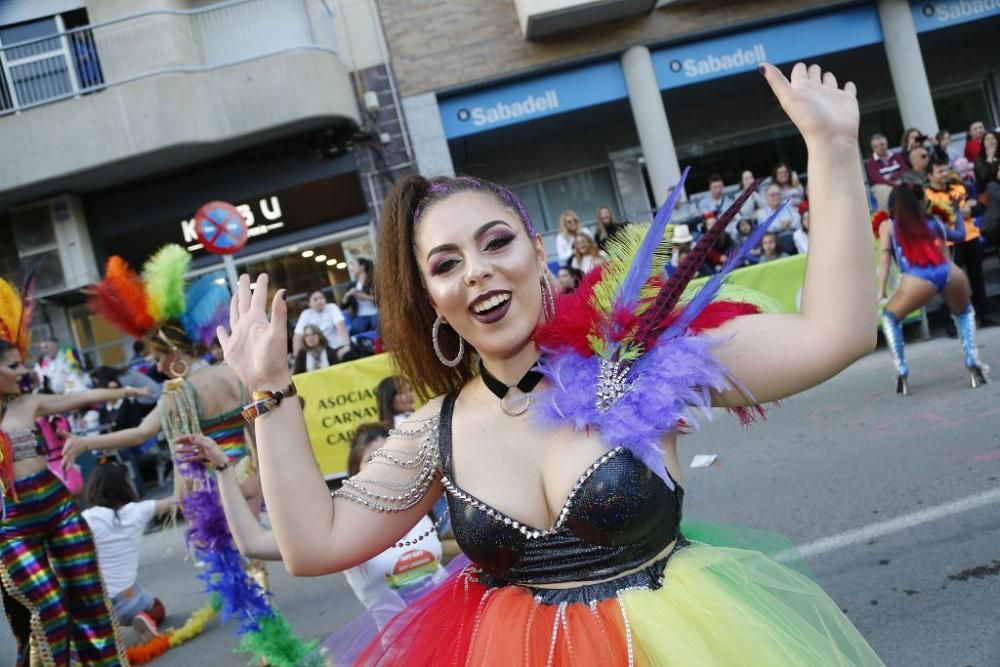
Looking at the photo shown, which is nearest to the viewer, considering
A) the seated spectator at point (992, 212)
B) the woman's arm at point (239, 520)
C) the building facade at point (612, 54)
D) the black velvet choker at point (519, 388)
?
the black velvet choker at point (519, 388)

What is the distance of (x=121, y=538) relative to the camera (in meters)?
5.45

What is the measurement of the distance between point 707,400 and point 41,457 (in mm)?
3967

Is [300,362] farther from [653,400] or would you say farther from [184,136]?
[653,400]

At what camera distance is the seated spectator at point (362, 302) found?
10.3 metres

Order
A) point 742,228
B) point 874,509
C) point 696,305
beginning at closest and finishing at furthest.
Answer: point 696,305 < point 874,509 < point 742,228

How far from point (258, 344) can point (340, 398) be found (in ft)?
22.9

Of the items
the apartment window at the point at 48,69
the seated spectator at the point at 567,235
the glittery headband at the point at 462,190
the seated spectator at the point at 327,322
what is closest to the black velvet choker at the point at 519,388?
the glittery headband at the point at 462,190

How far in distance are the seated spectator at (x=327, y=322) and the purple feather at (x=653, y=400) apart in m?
8.15

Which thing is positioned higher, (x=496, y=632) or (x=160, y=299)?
(x=160, y=299)

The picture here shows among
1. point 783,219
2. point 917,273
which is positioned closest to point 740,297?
point 917,273

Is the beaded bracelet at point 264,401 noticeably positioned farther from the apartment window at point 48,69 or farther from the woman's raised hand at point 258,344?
the apartment window at point 48,69

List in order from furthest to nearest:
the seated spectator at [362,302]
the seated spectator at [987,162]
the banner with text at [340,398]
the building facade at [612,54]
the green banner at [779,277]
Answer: the building facade at [612,54], the seated spectator at [362,302], the seated spectator at [987,162], the green banner at [779,277], the banner with text at [340,398]

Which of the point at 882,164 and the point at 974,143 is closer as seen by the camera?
the point at 882,164

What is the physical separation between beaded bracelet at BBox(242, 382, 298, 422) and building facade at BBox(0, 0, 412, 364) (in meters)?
11.6
